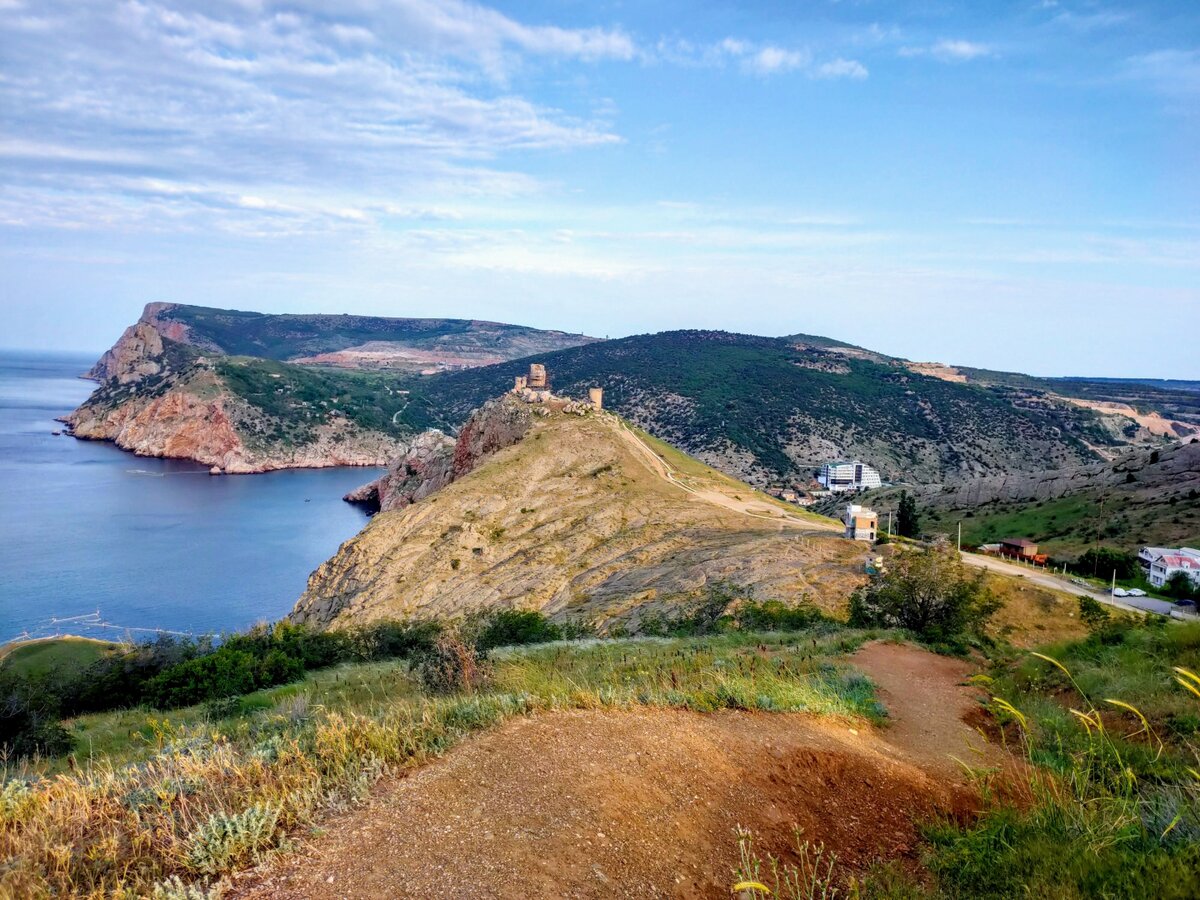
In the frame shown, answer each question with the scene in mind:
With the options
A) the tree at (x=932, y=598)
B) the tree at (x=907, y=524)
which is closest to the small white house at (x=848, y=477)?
the tree at (x=907, y=524)

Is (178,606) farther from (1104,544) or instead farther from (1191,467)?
(1191,467)

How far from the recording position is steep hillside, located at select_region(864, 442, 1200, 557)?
135 feet

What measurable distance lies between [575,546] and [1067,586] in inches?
881

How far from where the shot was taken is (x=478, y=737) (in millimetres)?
6066

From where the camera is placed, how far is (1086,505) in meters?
49.3

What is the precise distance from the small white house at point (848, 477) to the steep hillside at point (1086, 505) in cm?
1831

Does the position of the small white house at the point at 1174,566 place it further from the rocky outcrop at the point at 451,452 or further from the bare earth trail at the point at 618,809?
the rocky outcrop at the point at 451,452

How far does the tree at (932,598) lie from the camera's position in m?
17.3

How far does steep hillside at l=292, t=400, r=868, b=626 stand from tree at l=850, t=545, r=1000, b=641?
5.99 m

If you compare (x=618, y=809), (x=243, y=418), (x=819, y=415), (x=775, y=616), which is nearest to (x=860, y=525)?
(x=775, y=616)

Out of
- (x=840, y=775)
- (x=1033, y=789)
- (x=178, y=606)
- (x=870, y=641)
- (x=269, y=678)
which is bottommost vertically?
(x=178, y=606)

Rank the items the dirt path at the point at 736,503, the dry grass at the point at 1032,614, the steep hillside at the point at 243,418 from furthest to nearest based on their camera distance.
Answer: the steep hillside at the point at 243,418 → the dirt path at the point at 736,503 → the dry grass at the point at 1032,614

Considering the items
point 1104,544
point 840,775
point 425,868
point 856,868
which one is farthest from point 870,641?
A: point 1104,544

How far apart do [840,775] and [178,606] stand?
187ft
